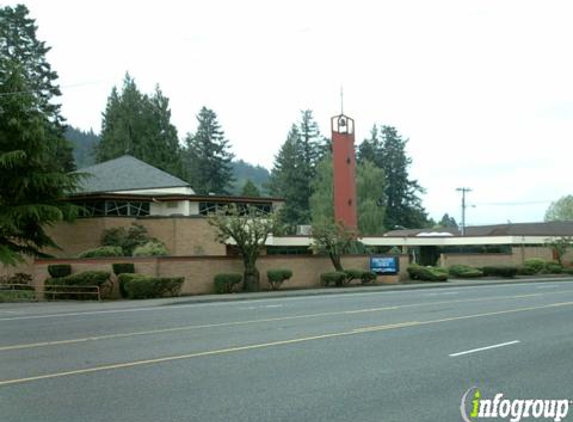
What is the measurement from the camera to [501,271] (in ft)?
173

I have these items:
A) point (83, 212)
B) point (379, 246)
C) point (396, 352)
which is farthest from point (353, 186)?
point (396, 352)

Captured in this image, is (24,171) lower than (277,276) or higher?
higher

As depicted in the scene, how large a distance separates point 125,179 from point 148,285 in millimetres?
21899

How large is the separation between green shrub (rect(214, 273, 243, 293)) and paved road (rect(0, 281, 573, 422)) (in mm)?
13710

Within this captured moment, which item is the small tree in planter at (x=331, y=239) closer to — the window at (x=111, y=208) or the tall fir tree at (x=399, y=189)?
the window at (x=111, y=208)

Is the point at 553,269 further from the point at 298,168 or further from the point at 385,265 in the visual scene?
the point at 298,168

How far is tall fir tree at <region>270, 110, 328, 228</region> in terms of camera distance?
98250 millimetres

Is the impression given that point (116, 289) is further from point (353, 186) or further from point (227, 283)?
point (353, 186)

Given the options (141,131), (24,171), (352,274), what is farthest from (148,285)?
(141,131)

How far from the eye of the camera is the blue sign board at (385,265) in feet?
140

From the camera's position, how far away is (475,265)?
58375 millimetres

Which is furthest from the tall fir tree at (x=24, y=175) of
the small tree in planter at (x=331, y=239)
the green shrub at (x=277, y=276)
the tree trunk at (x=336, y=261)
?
the tree trunk at (x=336, y=261)

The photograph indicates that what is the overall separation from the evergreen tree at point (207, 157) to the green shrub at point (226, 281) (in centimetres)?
6524

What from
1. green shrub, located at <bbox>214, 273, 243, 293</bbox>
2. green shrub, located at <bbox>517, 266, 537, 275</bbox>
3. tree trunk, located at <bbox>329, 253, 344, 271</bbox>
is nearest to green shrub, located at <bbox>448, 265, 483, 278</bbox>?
green shrub, located at <bbox>517, 266, 537, 275</bbox>
